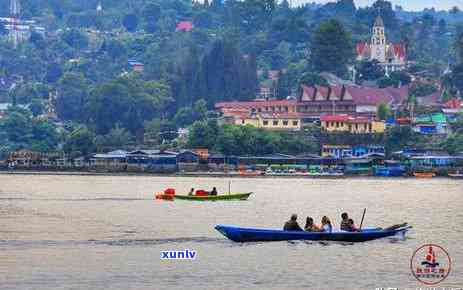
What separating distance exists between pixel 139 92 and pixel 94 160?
26038 mm

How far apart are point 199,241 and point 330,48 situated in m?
116

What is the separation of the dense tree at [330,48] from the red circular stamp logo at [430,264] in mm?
115299

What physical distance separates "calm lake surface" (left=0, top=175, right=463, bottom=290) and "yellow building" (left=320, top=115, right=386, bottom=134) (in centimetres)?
4291

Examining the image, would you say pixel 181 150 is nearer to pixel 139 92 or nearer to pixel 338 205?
pixel 139 92

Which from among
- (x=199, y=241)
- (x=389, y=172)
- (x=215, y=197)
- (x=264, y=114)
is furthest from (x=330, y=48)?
(x=199, y=241)

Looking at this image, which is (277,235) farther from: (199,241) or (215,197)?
(215,197)

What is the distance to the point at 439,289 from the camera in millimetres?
48688

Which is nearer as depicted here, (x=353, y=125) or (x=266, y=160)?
(x=266, y=160)

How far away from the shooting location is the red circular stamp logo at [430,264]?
51.5 meters

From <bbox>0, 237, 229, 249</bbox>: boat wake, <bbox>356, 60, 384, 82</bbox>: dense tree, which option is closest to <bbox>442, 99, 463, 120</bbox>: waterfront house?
<bbox>356, 60, 384, 82</bbox>: dense tree

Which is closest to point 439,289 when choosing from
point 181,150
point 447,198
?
point 447,198

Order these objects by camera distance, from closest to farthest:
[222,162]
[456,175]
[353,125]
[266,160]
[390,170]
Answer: [456,175] → [390,170] → [266,160] → [222,162] → [353,125]

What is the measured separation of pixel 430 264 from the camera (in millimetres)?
55062

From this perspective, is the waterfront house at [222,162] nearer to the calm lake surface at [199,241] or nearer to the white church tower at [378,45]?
the calm lake surface at [199,241]
